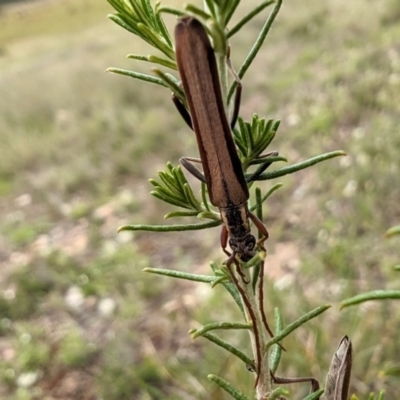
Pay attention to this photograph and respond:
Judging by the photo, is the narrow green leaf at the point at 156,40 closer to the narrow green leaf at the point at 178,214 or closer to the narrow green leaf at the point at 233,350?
the narrow green leaf at the point at 178,214

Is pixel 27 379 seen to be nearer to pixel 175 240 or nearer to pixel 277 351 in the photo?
pixel 175 240

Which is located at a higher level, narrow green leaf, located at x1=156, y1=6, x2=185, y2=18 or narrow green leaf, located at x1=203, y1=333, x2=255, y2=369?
narrow green leaf, located at x1=156, y1=6, x2=185, y2=18

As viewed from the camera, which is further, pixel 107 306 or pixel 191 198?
pixel 107 306

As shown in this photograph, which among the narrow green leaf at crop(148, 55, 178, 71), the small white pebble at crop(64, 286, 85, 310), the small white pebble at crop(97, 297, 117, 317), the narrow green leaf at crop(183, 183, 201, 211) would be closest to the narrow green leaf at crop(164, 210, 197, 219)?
the narrow green leaf at crop(183, 183, 201, 211)

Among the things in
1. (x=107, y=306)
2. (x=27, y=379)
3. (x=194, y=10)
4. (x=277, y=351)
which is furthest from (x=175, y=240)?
(x=194, y=10)

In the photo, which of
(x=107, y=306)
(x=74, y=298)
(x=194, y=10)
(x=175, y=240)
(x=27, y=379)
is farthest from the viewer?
(x=175, y=240)

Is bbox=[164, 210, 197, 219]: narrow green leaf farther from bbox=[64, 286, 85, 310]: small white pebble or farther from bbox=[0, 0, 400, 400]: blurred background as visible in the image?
bbox=[64, 286, 85, 310]: small white pebble

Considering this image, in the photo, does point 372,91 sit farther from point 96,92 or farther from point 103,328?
point 96,92

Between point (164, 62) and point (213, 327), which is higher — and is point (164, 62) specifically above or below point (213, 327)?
above
